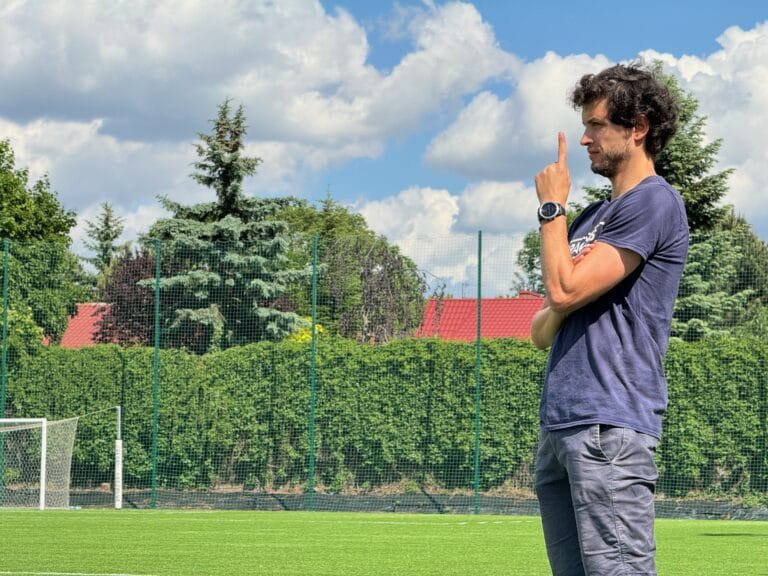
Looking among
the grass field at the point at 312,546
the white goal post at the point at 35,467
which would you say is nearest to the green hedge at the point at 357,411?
the white goal post at the point at 35,467

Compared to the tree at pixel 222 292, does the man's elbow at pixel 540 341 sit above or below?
below

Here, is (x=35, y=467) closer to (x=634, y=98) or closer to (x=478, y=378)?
(x=478, y=378)

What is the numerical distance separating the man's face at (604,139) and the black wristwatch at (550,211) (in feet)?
0.66

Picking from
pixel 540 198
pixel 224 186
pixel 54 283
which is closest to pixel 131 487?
pixel 54 283

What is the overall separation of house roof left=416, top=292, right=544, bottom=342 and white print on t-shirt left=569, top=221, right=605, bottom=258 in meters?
14.2

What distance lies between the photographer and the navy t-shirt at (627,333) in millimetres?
3043

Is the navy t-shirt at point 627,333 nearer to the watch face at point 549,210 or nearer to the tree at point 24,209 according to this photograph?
the watch face at point 549,210

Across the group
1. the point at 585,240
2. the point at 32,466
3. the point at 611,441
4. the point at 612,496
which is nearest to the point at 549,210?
the point at 585,240

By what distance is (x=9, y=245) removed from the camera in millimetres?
18547

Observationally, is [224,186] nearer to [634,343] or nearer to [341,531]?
[341,531]

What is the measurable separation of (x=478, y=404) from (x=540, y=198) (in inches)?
561

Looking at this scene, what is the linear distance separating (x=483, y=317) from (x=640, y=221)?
48.1ft

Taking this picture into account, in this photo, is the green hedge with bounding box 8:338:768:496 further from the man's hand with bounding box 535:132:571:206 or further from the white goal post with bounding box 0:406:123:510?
the man's hand with bounding box 535:132:571:206

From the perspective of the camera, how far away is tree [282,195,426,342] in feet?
60.8
